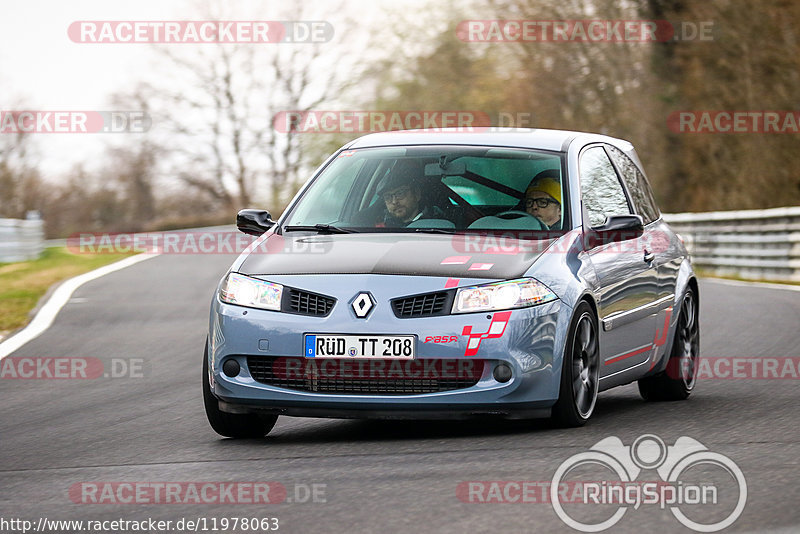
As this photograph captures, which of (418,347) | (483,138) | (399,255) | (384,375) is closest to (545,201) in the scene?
(483,138)

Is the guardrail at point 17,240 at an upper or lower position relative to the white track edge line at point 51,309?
lower

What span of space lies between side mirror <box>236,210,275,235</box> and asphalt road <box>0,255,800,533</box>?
45.2 inches

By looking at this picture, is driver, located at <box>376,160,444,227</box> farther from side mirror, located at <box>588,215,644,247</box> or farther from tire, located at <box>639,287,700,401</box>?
tire, located at <box>639,287,700,401</box>

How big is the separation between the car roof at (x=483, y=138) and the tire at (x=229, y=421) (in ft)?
6.37

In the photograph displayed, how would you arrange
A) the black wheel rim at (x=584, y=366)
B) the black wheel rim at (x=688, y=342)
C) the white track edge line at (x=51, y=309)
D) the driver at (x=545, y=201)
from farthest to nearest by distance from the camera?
the white track edge line at (x=51, y=309)
the black wheel rim at (x=688, y=342)
the driver at (x=545, y=201)
the black wheel rim at (x=584, y=366)

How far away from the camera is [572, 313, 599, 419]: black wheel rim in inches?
290

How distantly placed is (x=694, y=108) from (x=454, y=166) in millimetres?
29381

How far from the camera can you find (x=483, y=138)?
847 cm

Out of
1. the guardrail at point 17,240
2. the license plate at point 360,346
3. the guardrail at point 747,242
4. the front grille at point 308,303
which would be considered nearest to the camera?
the license plate at point 360,346

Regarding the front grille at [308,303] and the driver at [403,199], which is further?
the driver at [403,199]

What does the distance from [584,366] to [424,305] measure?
3.77ft

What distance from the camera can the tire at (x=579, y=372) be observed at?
23.5 ft

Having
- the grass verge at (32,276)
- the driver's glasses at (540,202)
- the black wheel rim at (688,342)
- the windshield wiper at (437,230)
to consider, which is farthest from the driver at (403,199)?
the grass verge at (32,276)

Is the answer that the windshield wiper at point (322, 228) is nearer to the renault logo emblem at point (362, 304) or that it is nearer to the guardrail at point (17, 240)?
the renault logo emblem at point (362, 304)
